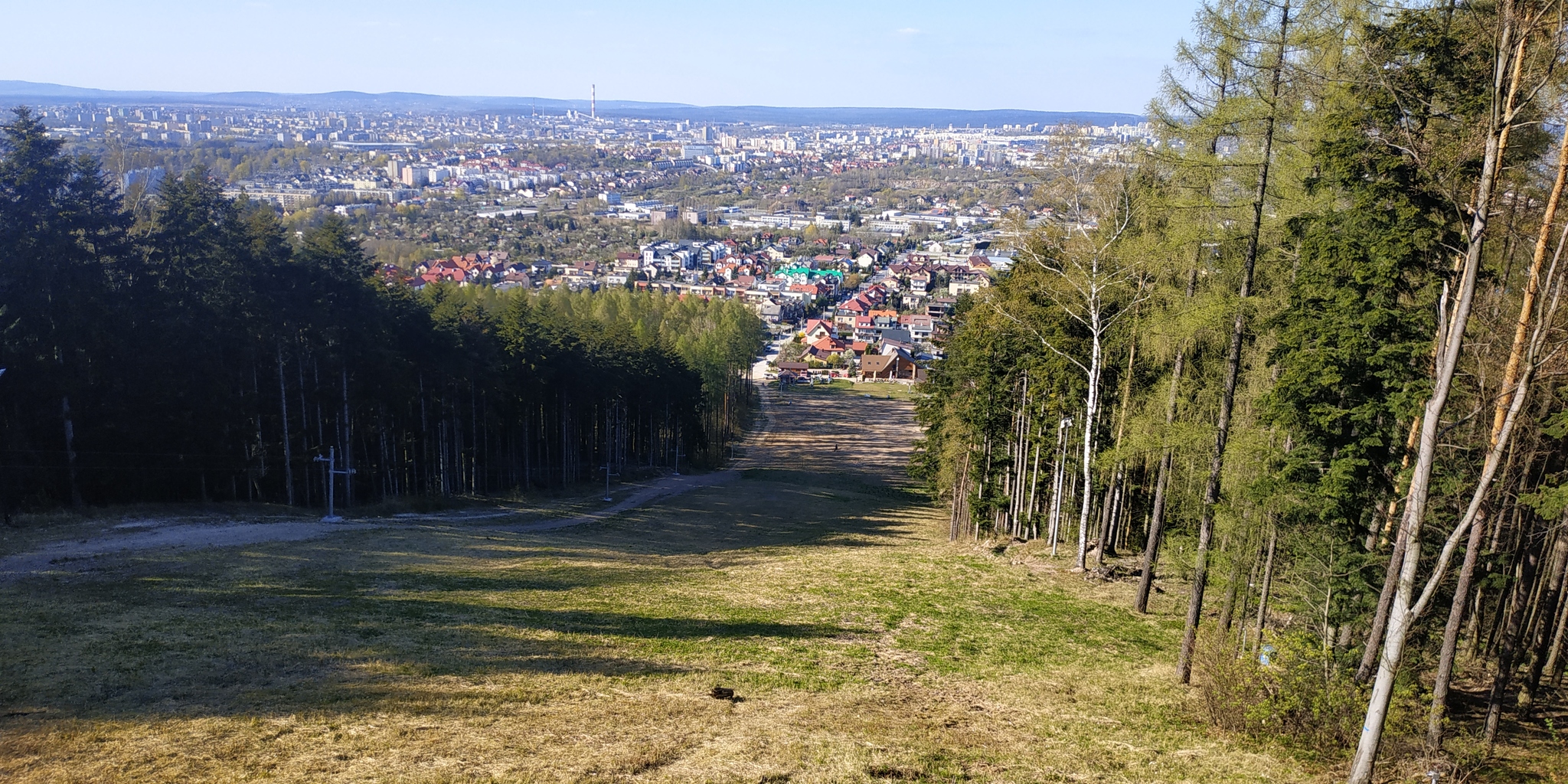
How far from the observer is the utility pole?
25263 millimetres

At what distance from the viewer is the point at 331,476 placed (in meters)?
24.6

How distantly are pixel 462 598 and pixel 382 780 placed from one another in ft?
27.9

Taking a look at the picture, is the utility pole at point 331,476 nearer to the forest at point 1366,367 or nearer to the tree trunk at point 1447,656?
the forest at point 1366,367

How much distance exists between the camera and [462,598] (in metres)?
16.6

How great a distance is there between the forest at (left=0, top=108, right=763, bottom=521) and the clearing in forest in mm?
7368

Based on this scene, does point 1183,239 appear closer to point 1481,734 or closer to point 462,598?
point 1481,734

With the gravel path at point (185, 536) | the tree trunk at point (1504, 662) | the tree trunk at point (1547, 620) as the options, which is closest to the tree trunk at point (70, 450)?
the gravel path at point (185, 536)

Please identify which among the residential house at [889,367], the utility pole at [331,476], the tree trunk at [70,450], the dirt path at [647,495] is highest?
the tree trunk at [70,450]

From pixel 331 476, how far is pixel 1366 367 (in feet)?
76.9

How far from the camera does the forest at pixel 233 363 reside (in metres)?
23.2

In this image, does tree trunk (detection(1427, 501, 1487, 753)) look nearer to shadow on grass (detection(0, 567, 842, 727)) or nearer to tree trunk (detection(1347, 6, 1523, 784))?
tree trunk (detection(1347, 6, 1523, 784))

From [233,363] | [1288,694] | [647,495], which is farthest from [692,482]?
[1288,694]

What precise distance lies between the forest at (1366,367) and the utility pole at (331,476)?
2032 centimetres

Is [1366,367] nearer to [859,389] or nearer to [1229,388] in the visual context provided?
[1229,388]
